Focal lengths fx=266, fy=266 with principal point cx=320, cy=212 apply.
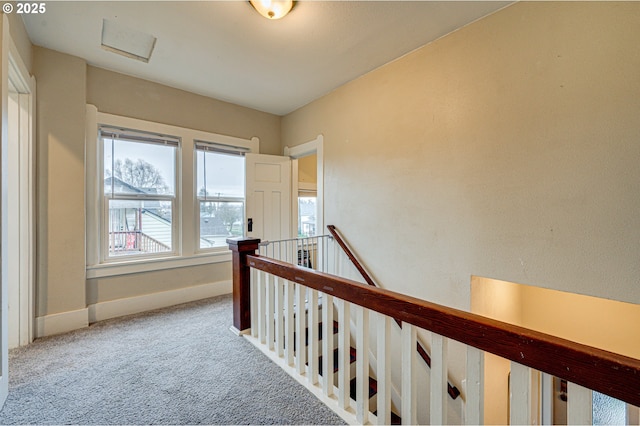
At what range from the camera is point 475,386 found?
37.5 inches

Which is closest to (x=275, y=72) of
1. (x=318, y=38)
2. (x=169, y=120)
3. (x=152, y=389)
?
(x=318, y=38)

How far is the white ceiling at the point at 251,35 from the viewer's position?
6.23 ft

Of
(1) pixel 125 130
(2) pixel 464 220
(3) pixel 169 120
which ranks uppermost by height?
(3) pixel 169 120

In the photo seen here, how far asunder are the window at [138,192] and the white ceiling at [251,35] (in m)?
0.71

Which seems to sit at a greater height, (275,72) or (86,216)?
(275,72)

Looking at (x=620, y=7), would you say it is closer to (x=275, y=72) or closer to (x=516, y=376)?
(x=516, y=376)

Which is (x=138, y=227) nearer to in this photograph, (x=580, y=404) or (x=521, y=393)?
(x=521, y=393)

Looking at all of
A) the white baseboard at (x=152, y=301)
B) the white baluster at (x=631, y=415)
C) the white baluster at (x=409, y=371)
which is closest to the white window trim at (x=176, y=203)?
the white baseboard at (x=152, y=301)

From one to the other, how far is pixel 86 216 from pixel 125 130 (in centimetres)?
95

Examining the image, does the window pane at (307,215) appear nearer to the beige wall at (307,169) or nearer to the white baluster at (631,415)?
the beige wall at (307,169)

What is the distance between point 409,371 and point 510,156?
163cm

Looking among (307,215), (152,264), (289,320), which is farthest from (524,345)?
(307,215)

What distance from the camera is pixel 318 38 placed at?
2.24 meters

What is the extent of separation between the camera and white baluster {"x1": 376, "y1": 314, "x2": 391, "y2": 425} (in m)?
1.21
